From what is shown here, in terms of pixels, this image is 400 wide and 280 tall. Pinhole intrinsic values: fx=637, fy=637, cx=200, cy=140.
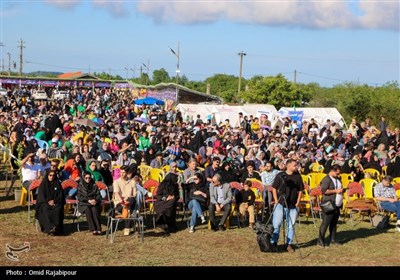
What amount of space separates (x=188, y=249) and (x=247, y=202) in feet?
7.70

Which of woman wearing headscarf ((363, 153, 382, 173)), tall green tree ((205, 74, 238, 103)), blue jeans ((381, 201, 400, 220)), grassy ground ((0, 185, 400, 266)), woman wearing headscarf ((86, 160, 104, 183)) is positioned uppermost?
tall green tree ((205, 74, 238, 103))

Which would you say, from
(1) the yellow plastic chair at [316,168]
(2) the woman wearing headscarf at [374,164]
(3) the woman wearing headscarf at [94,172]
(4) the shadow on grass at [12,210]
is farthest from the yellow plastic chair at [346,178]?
(4) the shadow on grass at [12,210]

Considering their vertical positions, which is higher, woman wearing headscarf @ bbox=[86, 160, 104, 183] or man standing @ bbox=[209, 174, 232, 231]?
woman wearing headscarf @ bbox=[86, 160, 104, 183]

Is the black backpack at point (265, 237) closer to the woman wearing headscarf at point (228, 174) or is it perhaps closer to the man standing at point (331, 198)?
the man standing at point (331, 198)

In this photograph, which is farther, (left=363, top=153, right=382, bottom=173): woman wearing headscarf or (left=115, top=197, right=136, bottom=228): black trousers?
(left=363, top=153, right=382, bottom=173): woman wearing headscarf

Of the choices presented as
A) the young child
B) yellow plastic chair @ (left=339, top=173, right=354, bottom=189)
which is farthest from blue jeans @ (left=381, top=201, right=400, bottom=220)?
the young child

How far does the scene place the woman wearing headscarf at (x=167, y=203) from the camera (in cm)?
1123

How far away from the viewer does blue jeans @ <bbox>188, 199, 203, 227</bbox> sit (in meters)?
11.4

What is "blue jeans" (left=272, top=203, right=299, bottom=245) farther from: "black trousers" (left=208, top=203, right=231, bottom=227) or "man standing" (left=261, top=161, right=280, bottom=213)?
"man standing" (left=261, top=161, right=280, bottom=213)

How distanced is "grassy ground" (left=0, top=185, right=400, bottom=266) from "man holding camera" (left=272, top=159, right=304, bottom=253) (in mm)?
331

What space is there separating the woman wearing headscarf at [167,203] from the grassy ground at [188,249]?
0.23 m

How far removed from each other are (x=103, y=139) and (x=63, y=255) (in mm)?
8479

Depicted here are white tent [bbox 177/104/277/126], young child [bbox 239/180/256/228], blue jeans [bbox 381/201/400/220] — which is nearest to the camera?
young child [bbox 239/180/256/228]
